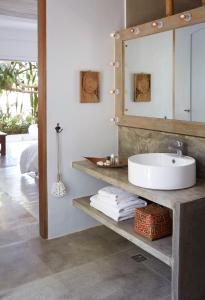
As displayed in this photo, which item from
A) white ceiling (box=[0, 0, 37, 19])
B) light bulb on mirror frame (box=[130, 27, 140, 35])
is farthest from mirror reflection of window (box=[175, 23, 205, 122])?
white ceiling (box=[0, 0, 37, 19])

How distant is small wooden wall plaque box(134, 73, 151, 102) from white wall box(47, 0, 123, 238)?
11.2 inches

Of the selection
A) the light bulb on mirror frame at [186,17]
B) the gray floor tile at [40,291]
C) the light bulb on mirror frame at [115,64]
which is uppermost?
the light bulb on mirror frame at [186,17]

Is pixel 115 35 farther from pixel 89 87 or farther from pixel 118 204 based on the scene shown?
pixel 118 204

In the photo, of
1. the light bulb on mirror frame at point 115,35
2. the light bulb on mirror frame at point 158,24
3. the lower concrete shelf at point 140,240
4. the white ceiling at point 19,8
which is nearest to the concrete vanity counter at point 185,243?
the lower concrete shelf at point 140,240

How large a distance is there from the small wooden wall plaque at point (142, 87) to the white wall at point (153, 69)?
0.03 m

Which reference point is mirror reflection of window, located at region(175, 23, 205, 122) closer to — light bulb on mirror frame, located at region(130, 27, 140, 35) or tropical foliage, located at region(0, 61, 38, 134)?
light bulb on mirror frame, located at region(130, 27, 140, 35)

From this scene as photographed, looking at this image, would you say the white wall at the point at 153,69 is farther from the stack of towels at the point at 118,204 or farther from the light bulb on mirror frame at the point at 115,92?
the stack of towels at the point at 118,204

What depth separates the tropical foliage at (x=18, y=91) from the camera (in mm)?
8062

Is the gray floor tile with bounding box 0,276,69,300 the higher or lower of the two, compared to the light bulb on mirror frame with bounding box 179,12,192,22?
lower

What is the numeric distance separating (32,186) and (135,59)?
2.42m

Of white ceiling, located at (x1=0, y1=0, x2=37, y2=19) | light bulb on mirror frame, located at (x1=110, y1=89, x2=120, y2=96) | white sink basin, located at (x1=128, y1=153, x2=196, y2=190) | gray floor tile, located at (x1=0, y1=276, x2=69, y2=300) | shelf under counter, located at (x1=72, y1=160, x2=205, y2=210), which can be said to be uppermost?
white ceiling, located at (x1=0, y1=0, x2=37, y2=19)

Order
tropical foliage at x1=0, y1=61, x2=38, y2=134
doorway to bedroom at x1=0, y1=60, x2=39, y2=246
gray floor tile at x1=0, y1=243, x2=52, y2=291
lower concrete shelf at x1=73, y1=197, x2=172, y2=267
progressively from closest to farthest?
lower concrete shelf at x1=73, y1=197, x2=172, y2=267, gray floor tile at x1=0, y1=243, x2=52, y2=291, doorway to bedroom at x1=0, y1=60, x2=39, y2=246, tropical foliage at x1=0, y1=61, x2=38, y2=134

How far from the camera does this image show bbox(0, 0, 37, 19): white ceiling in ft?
13.1

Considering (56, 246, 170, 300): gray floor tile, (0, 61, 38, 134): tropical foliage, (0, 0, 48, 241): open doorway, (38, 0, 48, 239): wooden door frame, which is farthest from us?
(0, 61, 38, 134): tropical foliage
